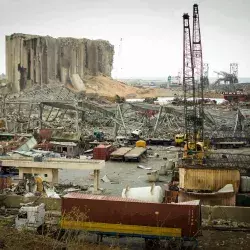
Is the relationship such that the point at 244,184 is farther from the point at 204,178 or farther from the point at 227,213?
the point at 227,213

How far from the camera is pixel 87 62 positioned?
104125mm

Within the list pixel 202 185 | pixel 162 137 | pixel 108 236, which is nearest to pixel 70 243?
pixel 108 236

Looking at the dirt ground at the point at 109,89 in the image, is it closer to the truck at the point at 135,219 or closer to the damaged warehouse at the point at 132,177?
the damaged warehouse at the point at 132,177

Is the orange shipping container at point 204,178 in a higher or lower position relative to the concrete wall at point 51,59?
lower

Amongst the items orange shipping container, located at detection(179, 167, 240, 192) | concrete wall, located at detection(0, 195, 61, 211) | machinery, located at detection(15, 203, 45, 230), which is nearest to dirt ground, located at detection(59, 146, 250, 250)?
machinery, located at detection(15, 203, 45, 230)

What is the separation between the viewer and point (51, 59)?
90.4 meters

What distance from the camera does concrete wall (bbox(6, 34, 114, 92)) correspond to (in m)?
82.0

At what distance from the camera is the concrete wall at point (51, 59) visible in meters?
82.0

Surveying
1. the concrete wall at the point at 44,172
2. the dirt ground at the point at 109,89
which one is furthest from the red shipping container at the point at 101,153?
the dirt ground at the point at 109,89

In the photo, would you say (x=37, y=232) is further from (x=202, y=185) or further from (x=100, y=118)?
(x=100, y=118)

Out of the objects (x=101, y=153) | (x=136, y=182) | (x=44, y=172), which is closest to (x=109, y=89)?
(x=101, y=153)

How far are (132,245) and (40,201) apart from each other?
5044 millimetres

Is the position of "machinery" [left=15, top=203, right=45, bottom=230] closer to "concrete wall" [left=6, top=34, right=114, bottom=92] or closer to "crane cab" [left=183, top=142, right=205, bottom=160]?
"crane cab" [left=183, top=142, right=205, bottom=160]

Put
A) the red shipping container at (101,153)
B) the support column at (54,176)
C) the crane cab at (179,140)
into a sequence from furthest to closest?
the crane cab at (179,140) → the red shipping container at (101,153) → the support column at (54,176)
